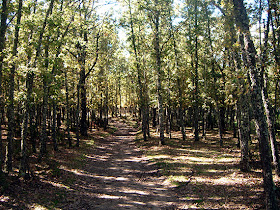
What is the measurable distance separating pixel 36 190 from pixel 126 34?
22736mm

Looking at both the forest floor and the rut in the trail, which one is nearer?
the forest floor

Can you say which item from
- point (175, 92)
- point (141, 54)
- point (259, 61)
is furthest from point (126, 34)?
point (259, 61)

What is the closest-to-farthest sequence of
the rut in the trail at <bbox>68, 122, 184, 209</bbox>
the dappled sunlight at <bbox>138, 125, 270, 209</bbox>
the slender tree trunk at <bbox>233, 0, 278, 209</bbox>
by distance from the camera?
the slender tree trunk at <bbox>233, 0, 278, 209</bbox>
the dappled sunlight at <bbox>138, 125, 270, 209</bbox>
the rut in the trail at <bbox>68, 122, 184, 209</bbox>

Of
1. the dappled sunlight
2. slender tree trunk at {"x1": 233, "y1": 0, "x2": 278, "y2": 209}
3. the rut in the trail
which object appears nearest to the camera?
slender tree trunk at {"x1": 233, "y1": 0, "x2": 278, "y2": 209}

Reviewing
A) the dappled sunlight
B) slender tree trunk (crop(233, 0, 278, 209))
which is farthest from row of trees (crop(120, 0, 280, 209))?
the dappled sunlight

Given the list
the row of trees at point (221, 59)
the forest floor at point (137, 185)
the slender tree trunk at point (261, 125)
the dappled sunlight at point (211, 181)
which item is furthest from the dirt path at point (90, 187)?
the row of trees at point (221, 59)

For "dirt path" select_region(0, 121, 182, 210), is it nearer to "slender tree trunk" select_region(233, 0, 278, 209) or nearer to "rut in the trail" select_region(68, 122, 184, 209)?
"rut in the trail" select_region(68, 122, 184, 209)

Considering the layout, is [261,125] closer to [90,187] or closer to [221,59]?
[90,187]

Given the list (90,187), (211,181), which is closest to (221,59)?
(211,181)

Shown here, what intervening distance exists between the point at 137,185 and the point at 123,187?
83cm

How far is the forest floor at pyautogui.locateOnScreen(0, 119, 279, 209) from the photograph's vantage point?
853cm

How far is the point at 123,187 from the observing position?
440 inches

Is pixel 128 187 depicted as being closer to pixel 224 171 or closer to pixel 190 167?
pixel 190 167

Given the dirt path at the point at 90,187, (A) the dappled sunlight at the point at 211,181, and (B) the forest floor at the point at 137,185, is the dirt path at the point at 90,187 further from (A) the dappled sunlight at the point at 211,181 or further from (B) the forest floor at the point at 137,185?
(A) the dappled sunlight at the point at 211,181
